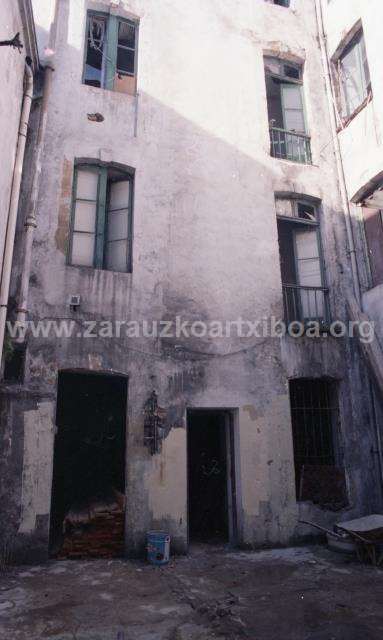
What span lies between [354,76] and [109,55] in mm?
5263

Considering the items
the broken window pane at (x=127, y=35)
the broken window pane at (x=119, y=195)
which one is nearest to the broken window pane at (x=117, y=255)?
the broken window pane at (x=119, y=195)

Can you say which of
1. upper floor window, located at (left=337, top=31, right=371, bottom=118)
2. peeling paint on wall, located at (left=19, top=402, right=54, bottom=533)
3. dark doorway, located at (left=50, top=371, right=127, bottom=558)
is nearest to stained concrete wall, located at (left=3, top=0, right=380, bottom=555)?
peeling paint on wall, located at (left=19, top=402, right=54, bottom=533)

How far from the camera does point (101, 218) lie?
8273 millimetres

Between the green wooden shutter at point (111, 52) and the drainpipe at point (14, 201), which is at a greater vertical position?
the green wooden shutter at point (111, 52)

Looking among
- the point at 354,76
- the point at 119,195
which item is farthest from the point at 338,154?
the point at 119,195

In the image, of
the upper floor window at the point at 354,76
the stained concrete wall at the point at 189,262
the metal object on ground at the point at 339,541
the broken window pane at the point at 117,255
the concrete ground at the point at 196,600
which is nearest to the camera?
A: the concrete ground at the point at 196,600

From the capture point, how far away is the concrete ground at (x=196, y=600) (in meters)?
4.61

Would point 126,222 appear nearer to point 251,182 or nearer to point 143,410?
point 251,182

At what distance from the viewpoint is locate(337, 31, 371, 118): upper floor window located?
9.71 meters

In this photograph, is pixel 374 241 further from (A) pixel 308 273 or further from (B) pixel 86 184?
(B) pixel 86 184

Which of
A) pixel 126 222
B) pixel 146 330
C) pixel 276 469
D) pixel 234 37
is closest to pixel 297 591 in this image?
pixel 276 469

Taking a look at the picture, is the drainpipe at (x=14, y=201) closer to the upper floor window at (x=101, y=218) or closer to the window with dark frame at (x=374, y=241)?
the upper floor window at (x=101, y=218)

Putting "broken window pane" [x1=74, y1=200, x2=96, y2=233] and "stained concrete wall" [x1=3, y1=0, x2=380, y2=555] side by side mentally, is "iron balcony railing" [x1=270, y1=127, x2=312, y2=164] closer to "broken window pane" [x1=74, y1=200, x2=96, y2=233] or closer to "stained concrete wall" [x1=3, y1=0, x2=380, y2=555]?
"stained concrete wall" [x1=3, y1=0, x2=380, y2=555]

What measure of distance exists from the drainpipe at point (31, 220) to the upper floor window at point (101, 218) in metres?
0.77
